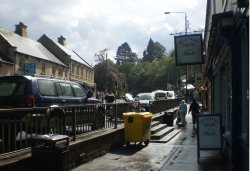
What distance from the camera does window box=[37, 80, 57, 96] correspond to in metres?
11.4

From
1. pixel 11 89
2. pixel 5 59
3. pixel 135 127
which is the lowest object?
pixel 135 127

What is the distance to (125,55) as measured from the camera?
185 metres

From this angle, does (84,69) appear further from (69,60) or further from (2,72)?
(2,72)

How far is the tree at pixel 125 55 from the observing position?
18362cm

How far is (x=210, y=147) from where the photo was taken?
11.0 m

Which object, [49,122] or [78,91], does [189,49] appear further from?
[49,122]

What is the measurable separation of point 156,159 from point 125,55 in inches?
6866

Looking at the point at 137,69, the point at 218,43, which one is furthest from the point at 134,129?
the point at 137,69

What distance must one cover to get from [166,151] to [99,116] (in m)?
2.41

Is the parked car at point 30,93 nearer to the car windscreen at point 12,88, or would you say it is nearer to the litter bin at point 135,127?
the car windscreen at point 12,88

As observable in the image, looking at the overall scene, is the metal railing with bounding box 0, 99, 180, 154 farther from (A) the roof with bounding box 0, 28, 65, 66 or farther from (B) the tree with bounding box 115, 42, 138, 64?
(B) the tree with bounding box 115, 42, 138, 64

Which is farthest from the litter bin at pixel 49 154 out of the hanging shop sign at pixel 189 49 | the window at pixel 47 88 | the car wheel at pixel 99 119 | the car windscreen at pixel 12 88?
the hanging shop sign at pixel 189 49

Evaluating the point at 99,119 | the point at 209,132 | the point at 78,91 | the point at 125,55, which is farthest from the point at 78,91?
the point at 125,55

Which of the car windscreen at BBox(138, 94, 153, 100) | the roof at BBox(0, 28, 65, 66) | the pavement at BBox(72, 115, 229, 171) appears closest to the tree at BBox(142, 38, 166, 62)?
the roof at BBox(0, 28, 65, 66)
